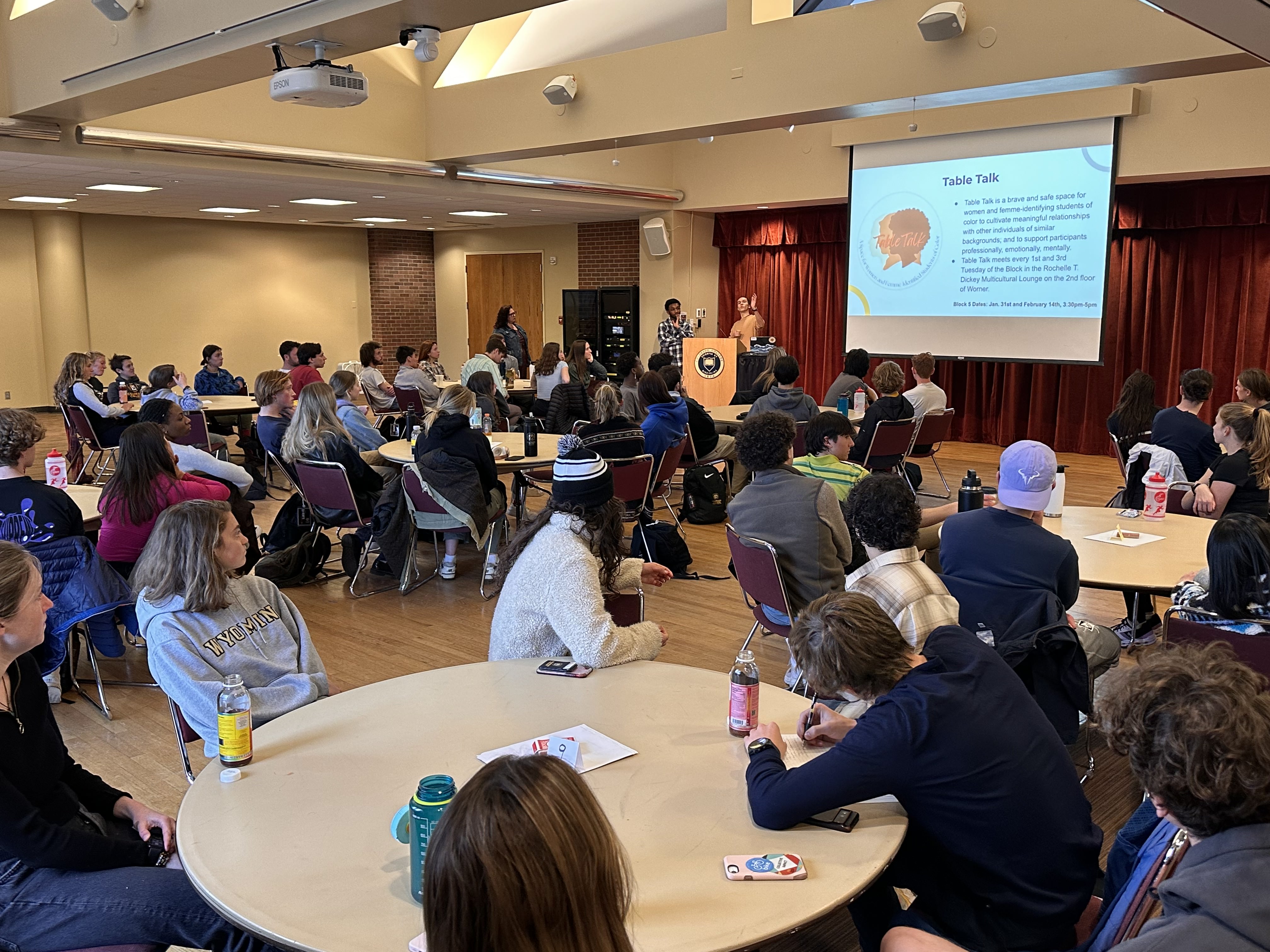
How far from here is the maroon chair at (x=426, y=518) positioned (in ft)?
18.7

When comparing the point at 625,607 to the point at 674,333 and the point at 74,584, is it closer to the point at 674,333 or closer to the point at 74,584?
the point at 74,584

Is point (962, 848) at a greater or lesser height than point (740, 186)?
lesser

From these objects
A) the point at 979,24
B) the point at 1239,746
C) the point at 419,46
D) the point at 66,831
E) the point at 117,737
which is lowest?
the point at 117,737

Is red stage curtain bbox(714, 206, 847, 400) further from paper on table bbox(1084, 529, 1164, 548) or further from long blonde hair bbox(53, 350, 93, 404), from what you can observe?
paper on table bbox(1084, 529, 1164, 548)

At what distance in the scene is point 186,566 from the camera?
2539 mm

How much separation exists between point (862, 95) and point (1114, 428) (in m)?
2.74

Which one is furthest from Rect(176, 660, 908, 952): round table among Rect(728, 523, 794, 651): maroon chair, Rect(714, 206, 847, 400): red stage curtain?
Rect(714, 206, 847, 400): red stage curtain

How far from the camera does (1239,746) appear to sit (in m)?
1.40

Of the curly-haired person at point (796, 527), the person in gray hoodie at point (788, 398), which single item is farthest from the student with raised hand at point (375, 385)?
the curly-haired person at point (796, 527)

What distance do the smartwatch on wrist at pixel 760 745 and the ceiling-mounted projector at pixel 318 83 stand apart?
3.79m

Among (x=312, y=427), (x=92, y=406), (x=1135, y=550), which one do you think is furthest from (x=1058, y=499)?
(x=92, y=406)

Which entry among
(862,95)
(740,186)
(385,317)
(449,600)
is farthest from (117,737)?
(385,317)

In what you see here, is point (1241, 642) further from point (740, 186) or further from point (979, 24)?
point (740, 186)

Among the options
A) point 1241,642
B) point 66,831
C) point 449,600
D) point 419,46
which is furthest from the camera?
point 449,600
